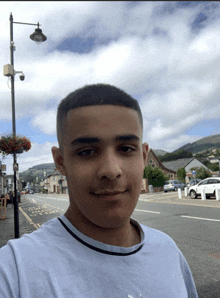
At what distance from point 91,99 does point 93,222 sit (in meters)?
0.44

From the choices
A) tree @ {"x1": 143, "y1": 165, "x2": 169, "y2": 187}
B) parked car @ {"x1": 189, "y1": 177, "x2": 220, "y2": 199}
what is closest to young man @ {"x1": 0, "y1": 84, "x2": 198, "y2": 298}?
parked car @ {"x1": 189, "y1": 177, "x2": 220, "y2": 199}

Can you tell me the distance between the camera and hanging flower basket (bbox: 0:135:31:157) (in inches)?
299

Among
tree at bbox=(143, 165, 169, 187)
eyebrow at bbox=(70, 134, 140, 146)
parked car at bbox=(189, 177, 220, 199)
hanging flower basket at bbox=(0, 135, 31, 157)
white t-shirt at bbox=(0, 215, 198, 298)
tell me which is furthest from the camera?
tree at bbox=(143, 165, 169, 187)

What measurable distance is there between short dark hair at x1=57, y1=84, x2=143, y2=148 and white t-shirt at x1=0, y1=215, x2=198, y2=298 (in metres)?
0.35

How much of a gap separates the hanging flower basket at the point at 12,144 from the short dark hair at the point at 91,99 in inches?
Result: 278

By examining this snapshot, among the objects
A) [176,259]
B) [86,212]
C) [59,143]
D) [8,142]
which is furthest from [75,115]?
[8,142]

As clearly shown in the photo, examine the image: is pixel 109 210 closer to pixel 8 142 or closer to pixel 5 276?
pixel 5 276

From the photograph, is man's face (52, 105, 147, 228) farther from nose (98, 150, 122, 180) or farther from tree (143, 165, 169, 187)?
tree (143, 165, 169, 187)

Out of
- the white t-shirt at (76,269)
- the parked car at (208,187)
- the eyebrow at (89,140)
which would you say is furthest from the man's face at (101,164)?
the parked car at (208,187)

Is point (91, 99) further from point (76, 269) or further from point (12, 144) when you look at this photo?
point (12, 144)

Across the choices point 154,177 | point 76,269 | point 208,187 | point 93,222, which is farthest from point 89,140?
point 154,177

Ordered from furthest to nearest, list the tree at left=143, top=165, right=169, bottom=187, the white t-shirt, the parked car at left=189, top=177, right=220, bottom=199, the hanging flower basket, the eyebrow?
1. the tree at left=143, top=165, right=169, bottom=187
2. the parked car at left=189, top=177, right=220, bottom=199
3. the hanging flower basket
4. the eyebrow
5. the white t-shirt

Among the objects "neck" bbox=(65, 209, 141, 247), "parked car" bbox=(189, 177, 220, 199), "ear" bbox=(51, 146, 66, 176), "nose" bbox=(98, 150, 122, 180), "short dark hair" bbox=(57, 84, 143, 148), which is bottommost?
"parked car" bbox=(189, 177, 220, 199)

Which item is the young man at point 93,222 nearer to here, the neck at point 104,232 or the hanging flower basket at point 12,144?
the neck at point 104,232
